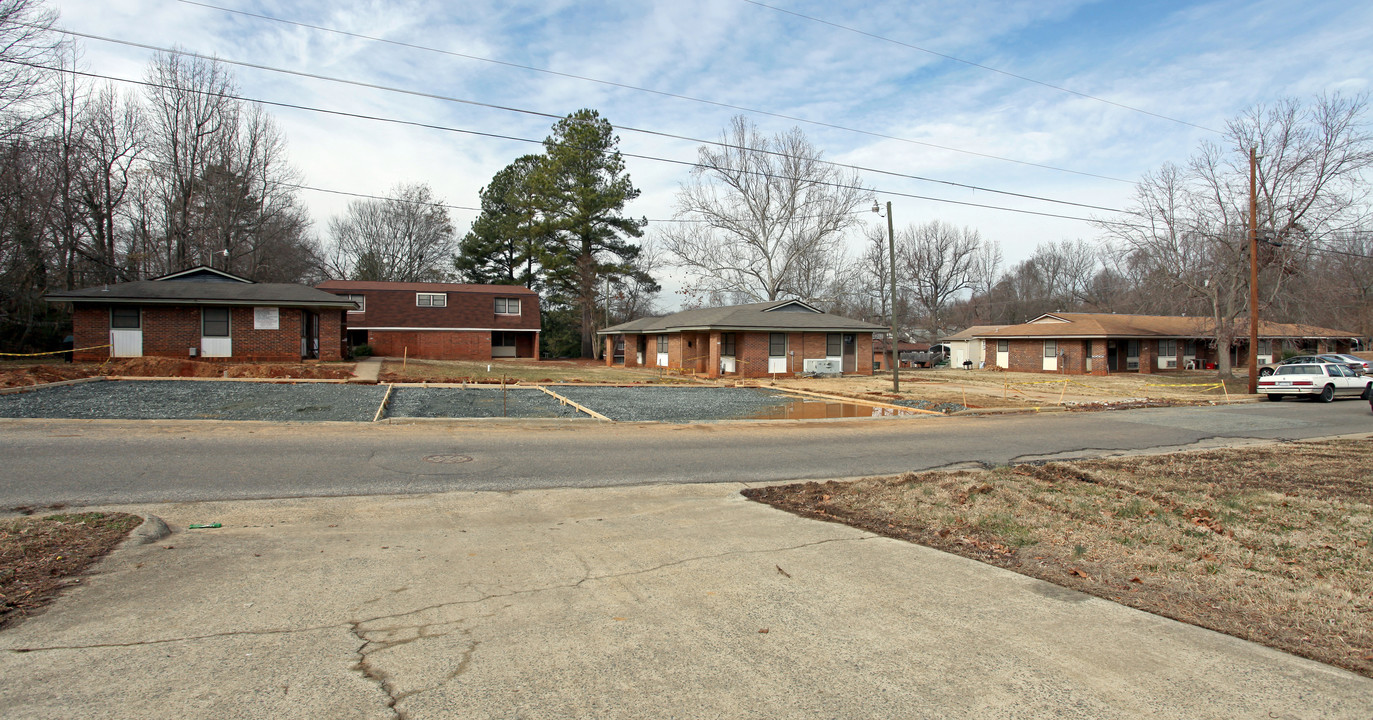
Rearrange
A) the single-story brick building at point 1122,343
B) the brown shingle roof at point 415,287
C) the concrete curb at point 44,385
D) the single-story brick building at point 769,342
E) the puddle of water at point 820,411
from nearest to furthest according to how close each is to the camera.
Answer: the concrete curb at point 44,385 < the puddle of water at point 820,411 < the single-story brick building at point 769,342 < the single-story brick building at point 1122,343 < the brown shingle roof at point 415,287

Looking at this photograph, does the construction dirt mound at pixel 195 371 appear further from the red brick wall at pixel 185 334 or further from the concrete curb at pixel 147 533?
the concrete curb at pixel 147 533

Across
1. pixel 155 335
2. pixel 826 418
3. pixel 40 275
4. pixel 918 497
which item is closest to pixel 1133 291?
pixel 826 418

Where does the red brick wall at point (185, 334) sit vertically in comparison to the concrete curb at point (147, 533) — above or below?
above

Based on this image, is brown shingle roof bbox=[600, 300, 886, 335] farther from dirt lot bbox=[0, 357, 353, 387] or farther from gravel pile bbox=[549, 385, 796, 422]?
dirt lot bbox=[0, 357, 353, 387]

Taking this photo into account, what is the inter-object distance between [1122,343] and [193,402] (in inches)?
1969

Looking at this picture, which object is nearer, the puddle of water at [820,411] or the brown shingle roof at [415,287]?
the puddle of water at [820,411]

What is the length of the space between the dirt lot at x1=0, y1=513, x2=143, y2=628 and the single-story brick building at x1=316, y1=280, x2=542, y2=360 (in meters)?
39.9

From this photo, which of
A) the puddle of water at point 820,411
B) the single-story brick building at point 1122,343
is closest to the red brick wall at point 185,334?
the puddle of water at point 820,411

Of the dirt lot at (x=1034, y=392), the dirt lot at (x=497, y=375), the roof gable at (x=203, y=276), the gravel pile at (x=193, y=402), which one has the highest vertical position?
the roof gable at (x=203, y=276)

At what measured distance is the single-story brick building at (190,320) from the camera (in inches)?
1041

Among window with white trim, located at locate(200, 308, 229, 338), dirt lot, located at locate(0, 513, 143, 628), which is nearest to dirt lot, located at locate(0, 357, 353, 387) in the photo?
window with white trim, located at locate(200, 308, 229, 338)

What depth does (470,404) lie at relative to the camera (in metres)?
17.5

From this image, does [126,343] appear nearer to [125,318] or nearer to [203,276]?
[125,318]

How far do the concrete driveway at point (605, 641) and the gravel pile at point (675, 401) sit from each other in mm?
10701
